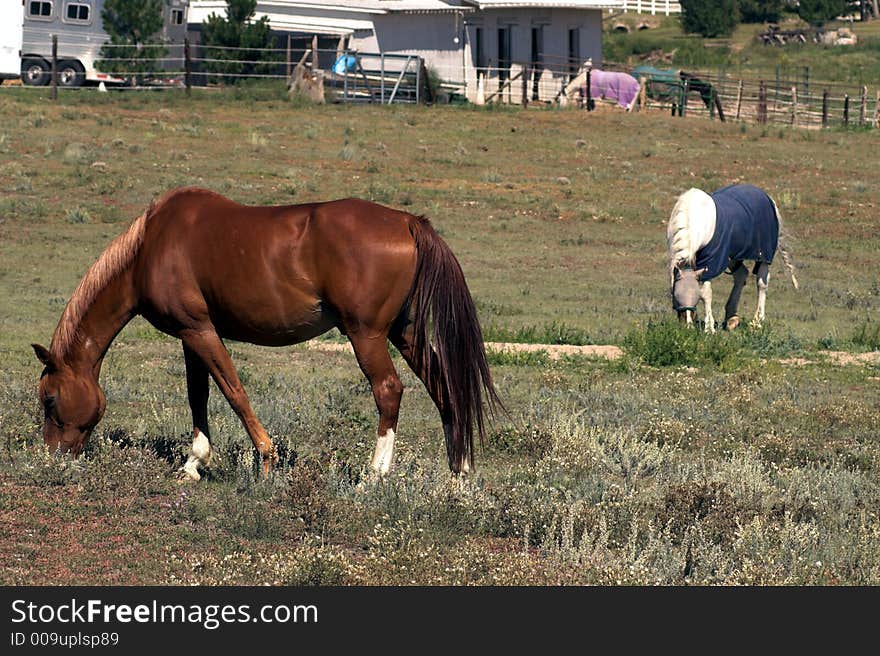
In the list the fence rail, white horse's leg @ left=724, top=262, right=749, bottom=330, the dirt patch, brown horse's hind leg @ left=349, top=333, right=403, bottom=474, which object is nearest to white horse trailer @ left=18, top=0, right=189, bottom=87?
white horse's leg @ left=724, top=262, right=749, bottom=330

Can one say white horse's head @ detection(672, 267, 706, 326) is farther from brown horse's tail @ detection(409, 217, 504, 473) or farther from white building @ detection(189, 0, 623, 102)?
white building @ detection(189, 0, 623, 102)

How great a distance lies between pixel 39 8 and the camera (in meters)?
39.3

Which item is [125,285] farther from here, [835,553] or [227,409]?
[835,553]

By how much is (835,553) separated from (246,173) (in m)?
23.0

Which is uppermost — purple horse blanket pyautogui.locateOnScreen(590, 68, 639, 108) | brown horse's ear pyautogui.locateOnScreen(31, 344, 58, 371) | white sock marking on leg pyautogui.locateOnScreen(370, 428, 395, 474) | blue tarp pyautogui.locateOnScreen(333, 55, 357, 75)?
blue tarp pyautogui.locateOnScreen(333, 55, 357, 75)

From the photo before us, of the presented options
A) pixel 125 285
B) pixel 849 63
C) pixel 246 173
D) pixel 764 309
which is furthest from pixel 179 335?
pixel 849 63

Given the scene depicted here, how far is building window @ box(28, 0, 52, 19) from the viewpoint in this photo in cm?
3916

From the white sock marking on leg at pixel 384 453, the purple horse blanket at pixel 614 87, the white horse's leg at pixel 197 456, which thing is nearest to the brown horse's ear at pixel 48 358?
the white horse's leg at pixel 197 456

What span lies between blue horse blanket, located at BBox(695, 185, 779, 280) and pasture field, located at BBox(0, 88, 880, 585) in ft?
3.37

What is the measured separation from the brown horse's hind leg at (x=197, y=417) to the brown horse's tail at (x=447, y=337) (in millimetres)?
1433

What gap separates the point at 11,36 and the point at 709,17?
40819mm

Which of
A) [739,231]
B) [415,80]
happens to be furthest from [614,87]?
[739,231]

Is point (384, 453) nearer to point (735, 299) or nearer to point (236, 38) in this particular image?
point (735, 299)

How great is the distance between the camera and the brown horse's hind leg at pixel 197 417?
8.70 meters
